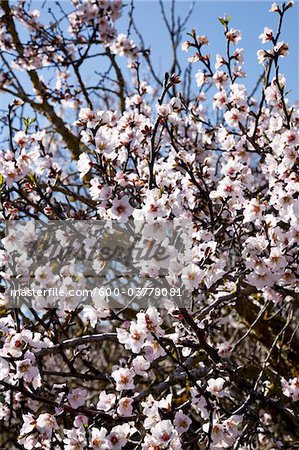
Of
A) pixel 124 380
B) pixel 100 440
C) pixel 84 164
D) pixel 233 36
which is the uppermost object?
pixel 233 36

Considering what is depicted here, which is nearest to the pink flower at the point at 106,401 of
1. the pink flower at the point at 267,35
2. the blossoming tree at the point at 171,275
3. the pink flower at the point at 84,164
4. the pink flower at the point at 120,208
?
the blossoming tree at the point at 171,275

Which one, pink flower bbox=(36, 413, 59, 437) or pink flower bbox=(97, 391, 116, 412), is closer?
pink flower bbox=(36, 413, 59, 437)

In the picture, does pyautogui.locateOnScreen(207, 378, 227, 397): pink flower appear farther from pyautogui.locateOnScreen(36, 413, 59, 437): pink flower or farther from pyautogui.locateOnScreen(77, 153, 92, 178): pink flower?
pyautogui.locateOnScreen(77, 153, 92, 178): pink flower

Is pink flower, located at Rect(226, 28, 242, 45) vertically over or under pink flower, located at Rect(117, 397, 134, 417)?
over

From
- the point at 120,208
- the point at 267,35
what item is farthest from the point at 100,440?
the point at 267,35

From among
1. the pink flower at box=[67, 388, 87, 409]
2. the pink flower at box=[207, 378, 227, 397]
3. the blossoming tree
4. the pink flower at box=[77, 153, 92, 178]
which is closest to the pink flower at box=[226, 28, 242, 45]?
the blossoming tree

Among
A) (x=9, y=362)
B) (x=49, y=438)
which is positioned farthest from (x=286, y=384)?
(x=9, y=362)

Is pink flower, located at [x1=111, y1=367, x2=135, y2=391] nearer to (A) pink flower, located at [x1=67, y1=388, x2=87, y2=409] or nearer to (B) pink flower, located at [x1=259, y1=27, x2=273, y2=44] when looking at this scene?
(A) pink flower, located at [x1=67, y1=388, x2=87, y2=409]

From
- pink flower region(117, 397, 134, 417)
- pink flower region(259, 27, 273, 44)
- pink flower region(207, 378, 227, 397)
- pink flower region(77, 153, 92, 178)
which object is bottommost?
pink flower region(117, 397, 134, 417)

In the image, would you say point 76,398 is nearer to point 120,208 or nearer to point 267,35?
point 120,208

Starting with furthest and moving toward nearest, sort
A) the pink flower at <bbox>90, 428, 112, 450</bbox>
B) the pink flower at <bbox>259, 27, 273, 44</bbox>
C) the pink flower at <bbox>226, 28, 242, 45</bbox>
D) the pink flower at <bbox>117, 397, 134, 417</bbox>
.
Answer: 1. the pink flower at <bbox>226, 28, 242, 45</bbox>
2. the pink flower at <bbox>259, 27, 273, 44</bbox>
3. the pink flower at <bbox>117, 397, 134, 417</bbox>
4. the pink flower at <bbox>90, 428, 112, 450</bbox>

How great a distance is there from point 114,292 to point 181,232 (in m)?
0.60

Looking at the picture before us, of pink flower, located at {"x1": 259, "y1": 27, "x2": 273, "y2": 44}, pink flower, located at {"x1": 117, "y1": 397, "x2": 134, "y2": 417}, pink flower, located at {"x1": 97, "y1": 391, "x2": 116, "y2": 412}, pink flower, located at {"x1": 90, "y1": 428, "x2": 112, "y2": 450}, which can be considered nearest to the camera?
pink flower, located at {"x1": 90, "y1": 428, "x2": 112, "y2": 450}

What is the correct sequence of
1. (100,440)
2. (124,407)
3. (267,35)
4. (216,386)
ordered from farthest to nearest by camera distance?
(267,35) → (216,386) → (124,407) → (100,440)
